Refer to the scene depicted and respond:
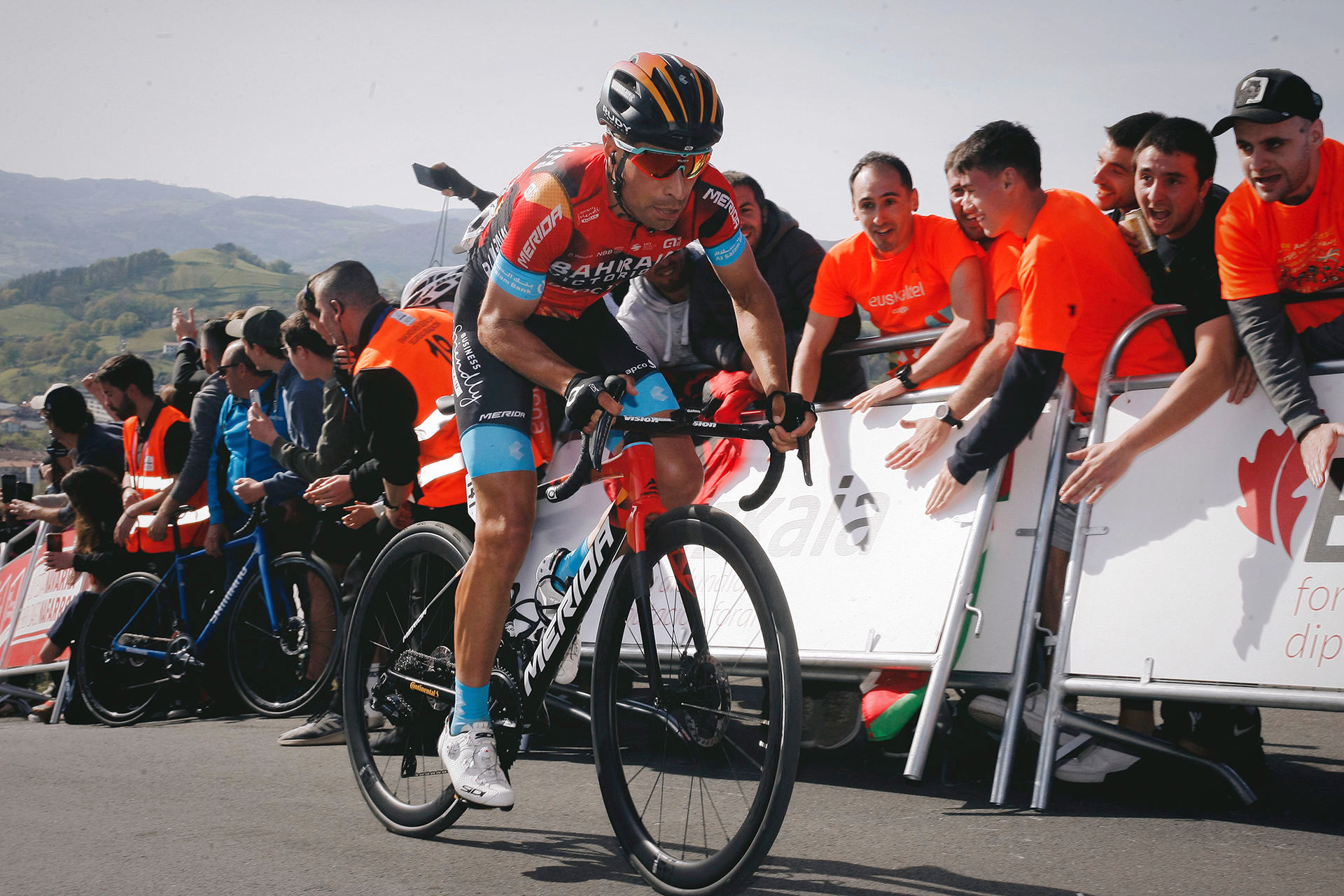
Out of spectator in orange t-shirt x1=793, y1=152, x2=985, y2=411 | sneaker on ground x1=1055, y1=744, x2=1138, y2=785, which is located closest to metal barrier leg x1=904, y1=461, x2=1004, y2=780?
sneaker on ground x1=1055, y1=744, x2=1138, y2=785

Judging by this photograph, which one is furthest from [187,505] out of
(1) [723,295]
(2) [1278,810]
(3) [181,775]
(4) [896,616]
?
(2) [1278,810]

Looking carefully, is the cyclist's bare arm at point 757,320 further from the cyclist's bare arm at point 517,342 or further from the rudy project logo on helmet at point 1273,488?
the rudy project logo on helmet at point 1273,488

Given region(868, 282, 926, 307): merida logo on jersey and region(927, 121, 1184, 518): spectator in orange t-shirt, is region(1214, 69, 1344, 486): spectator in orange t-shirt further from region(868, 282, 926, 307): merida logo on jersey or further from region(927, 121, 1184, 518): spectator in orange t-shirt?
region(868, 282, 926, 307): merida logo on jersey

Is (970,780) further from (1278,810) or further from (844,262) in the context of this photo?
(844,262)

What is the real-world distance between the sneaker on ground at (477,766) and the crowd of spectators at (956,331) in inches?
38.8

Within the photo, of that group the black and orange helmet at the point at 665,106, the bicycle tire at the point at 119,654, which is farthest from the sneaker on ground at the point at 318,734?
the black and orange helmet at the point at 665,106

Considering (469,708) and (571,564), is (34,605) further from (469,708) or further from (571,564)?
(571,564)

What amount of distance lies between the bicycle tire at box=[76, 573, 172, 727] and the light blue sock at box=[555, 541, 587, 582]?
5.37m

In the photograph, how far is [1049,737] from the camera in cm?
374

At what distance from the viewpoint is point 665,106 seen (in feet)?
9.74

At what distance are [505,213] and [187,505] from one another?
5.72m

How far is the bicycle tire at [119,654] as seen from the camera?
7.90 m

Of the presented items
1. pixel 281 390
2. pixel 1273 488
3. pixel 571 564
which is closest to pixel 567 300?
pixel 571 564

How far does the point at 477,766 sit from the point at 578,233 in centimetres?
163
